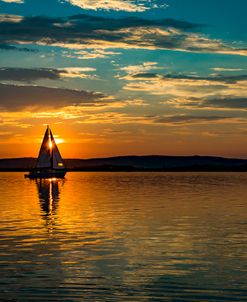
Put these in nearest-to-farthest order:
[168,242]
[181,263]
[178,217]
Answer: [181,263]
[168,242]
[178,217]

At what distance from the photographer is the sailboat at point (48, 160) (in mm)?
180250

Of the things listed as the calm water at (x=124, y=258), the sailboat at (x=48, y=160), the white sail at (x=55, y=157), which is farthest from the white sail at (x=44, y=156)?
the calm water at (x=124, y=258)

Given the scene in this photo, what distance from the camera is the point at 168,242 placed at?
3453 cm

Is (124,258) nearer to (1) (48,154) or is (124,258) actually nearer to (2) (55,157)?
(1) (48,154)

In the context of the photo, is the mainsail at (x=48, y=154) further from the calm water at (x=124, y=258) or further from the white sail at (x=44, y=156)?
the calm water at (x=124, y=258)

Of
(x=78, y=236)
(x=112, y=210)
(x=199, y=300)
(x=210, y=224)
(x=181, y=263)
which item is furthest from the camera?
(x=112, y=210)

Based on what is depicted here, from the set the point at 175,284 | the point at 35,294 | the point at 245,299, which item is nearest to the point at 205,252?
the point at 175,284

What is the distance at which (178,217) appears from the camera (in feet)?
168

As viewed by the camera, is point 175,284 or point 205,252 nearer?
point 175,284

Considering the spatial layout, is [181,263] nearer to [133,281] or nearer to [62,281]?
[133,281]

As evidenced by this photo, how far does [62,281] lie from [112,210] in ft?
121

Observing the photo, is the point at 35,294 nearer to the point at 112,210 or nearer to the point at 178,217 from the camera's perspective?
the point at 178,217

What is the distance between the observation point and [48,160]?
593ft

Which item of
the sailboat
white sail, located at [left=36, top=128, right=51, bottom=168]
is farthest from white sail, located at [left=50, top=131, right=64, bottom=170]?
white sail, located at [left=36, top=128, right=51, bottom=168]
